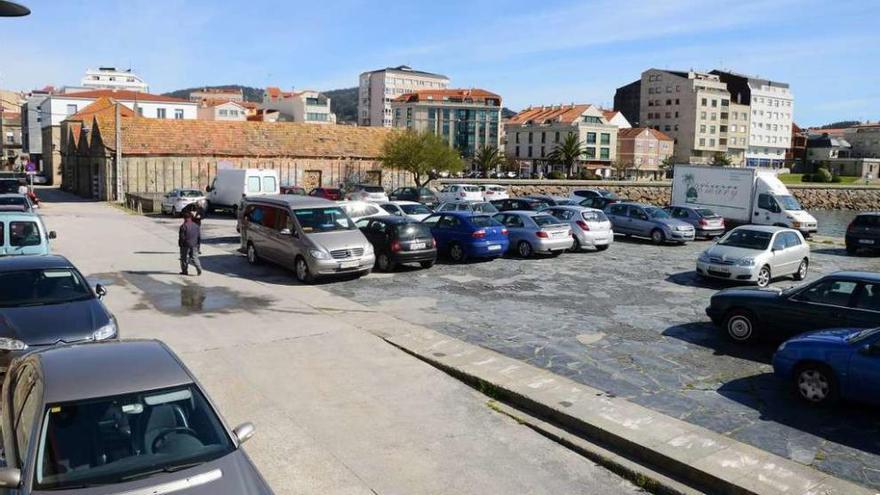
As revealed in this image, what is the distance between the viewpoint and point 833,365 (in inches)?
343

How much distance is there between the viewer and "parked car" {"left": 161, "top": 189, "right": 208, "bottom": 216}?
34656mm

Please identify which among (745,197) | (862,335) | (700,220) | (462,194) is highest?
(745,197)

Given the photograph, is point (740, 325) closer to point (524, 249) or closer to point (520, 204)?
point (524, 249)

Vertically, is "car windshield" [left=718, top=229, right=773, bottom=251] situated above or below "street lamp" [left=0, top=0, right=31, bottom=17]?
below

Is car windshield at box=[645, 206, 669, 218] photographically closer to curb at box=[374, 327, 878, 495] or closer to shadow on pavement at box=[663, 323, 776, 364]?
shadow on pavement at box=[663, 323, 776, 364]

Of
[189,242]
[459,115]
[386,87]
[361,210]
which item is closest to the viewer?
[189,242]

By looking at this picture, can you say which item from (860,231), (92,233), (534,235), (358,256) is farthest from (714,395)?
(92,233)

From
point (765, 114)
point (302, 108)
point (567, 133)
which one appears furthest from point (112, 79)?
point (765, 114)

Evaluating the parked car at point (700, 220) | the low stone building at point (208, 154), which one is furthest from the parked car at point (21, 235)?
the low stone building at point (208, 154)

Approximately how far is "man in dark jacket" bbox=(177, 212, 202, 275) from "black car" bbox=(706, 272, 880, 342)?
12.0 m

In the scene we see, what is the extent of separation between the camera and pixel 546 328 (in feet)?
42.4

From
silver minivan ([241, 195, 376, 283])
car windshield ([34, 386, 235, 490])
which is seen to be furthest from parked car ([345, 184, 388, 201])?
car windshield ([34, 386, 235, 490])

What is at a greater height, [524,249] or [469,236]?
[469,236]

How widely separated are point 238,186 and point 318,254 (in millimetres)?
19281
